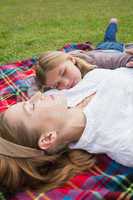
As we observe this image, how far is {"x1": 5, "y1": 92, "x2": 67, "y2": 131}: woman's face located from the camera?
305 cm

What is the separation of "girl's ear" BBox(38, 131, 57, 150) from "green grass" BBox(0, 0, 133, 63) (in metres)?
3.55

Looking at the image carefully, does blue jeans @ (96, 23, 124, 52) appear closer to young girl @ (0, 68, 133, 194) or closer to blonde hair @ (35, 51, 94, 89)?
blonde hair @ (35, 51, 94, 89)

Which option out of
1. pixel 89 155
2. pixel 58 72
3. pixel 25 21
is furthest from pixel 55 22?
pixel 89 155

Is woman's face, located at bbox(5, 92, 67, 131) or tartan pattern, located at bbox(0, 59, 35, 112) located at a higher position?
woman's face, located at bbox(5, 92, 67, 131)

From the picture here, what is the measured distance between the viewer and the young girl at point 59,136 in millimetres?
3041

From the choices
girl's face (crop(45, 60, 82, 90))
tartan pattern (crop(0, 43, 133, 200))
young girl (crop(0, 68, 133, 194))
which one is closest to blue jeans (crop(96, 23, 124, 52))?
girl's face (crop(45, 60, 82, 90))

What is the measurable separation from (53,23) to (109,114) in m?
5.90

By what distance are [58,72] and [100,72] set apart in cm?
41

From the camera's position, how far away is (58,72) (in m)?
4.07

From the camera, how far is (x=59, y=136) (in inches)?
125


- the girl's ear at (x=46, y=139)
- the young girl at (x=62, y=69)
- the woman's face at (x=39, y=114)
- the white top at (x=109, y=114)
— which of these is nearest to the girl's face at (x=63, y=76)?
the young girl at (x=62, y=69)

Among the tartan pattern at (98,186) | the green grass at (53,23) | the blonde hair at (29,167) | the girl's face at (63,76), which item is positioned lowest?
the green grass at (53,23)

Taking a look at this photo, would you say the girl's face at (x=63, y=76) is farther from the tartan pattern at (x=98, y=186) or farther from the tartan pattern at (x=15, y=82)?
the tartan pattern at (x=98, y=186)

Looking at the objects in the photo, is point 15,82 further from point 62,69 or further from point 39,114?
point 39,114
